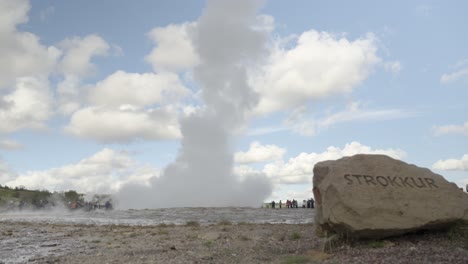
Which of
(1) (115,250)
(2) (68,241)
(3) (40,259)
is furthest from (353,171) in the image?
(2) (68,241)

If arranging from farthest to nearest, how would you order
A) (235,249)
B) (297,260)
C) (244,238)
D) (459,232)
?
(244,238), (235,249), (459,232), (297,260)

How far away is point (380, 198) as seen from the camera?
15461 mm

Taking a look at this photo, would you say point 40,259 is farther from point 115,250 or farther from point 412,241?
point 412,241

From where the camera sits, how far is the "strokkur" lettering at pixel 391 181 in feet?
52.6

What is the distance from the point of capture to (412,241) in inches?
605

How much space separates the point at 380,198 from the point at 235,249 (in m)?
5.51

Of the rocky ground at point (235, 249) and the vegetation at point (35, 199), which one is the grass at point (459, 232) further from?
the vegetation at point (35, 199)

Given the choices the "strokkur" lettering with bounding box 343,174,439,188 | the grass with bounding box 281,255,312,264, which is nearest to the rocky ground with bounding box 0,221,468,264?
the grass with bounding box 281,255,312,264

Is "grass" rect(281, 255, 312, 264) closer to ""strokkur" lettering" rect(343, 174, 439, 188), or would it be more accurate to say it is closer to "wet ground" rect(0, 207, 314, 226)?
""strokkur" lettering" rect(343, 174, 439, 188)

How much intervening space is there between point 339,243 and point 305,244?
9.65 ft

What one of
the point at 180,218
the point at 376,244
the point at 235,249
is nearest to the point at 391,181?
the point at 376,244

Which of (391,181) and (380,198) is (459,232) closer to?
(391,181)

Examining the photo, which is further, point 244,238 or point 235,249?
point 244,238

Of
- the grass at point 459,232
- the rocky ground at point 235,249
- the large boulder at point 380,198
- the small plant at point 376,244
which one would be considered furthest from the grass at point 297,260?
the grass at point 459,232
